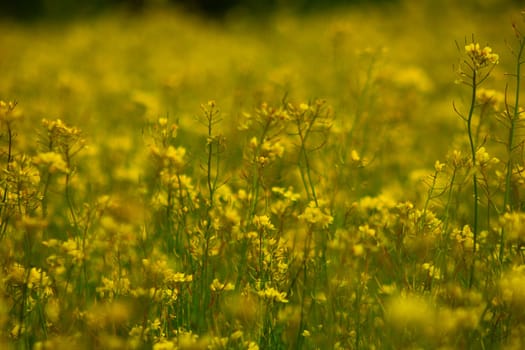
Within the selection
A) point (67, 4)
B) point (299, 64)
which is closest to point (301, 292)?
point (299, 64)

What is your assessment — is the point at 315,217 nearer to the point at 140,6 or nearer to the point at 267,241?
the point at 267,241

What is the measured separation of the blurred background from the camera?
10.2 m

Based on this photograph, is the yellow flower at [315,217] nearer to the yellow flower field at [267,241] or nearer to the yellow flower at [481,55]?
the yellow flower field at [267,241]

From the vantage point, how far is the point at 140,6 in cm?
1101

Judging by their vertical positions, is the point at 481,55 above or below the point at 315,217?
above

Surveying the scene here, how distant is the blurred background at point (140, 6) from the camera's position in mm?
10250

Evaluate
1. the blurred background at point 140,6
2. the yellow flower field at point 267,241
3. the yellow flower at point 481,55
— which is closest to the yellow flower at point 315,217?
the yellow flower field at point 267,241

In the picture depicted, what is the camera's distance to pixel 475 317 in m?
1.62

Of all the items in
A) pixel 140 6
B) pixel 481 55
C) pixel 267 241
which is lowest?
pixel 267 241

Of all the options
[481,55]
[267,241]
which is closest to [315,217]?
[267,241]

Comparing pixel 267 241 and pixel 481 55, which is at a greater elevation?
pixel 481 55

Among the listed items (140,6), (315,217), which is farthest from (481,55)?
(140,6)

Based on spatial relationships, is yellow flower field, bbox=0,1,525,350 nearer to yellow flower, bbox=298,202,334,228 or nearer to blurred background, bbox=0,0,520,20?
yellow flower, bbox=298,202,334,228

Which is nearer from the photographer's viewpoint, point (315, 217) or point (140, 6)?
point (315, 217)
